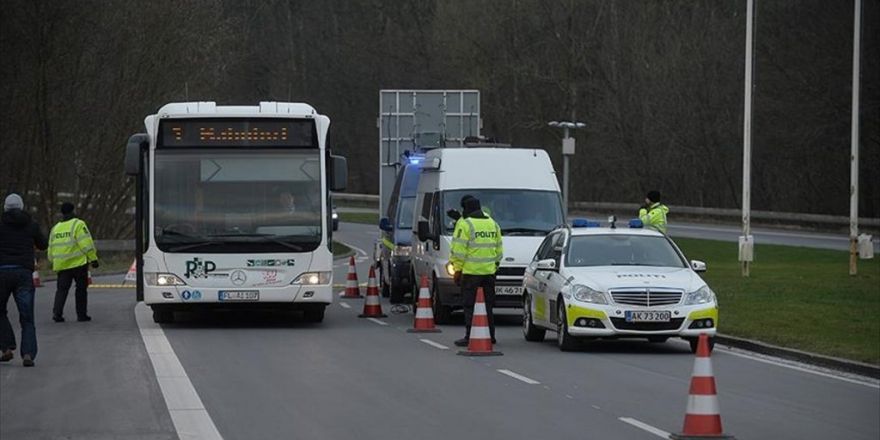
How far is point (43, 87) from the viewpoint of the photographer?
4659 cm

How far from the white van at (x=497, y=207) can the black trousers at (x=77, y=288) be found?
5287 mm

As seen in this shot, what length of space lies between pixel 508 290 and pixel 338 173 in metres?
3.13

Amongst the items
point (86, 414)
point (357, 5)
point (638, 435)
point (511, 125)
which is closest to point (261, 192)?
point (86, 414)

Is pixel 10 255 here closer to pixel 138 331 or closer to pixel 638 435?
pixel 138 331

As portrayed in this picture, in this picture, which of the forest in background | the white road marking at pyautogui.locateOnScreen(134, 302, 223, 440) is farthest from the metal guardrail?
the white road marking at pyautogui.locateOnScreen(134, 302, 223, 440)

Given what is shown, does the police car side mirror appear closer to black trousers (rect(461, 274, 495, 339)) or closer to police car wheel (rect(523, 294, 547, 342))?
black trousers (rect(461, 274, 495, 339))

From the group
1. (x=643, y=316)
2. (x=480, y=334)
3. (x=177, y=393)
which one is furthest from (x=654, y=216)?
(x=177, y=393)

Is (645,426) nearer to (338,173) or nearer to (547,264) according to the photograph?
(547,264)

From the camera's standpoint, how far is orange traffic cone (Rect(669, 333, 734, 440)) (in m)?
11.7

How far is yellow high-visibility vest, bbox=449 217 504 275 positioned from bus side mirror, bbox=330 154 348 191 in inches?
121

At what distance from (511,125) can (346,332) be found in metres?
47.8

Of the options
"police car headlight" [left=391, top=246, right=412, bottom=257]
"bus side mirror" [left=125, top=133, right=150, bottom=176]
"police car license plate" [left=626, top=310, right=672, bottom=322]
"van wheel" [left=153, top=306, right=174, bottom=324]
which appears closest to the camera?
"police car license plate" [left=626, top=310, right=672, bottom=322]

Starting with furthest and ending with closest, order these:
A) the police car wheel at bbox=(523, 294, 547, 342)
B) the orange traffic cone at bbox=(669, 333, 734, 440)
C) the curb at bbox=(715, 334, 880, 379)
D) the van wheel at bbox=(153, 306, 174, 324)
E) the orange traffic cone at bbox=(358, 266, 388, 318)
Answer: the orange traffic cone at bbox=(358, 266, 388, 318), the van wheel at bbox=(153, 306, 174, 324), the police car wheel at bbox=(523, 294, 547, 342), the curb at bbox=(715, 334, 880, 379), the orange traffic cone at bbox=(669, 333, 734, 440)

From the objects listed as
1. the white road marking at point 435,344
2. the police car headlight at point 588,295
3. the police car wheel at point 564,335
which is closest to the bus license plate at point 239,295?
the white road marking at point 435,344
